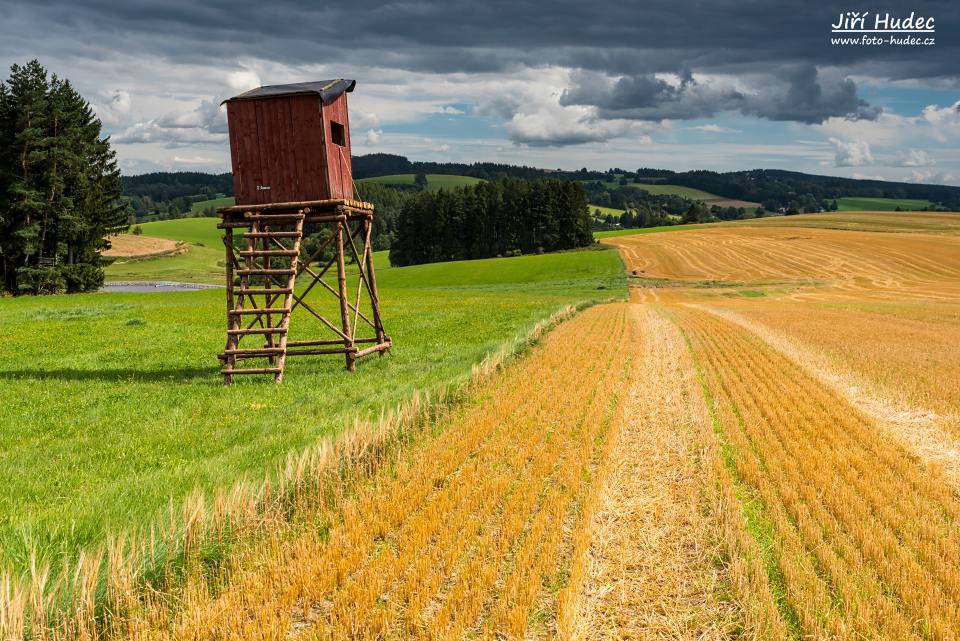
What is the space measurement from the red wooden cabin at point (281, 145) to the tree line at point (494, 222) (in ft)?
309

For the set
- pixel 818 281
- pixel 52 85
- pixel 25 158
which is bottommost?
pixel 818 281

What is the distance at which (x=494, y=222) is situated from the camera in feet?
383

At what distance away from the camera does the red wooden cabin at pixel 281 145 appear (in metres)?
17.0

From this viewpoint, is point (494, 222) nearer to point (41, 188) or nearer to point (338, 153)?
point (41, 188)

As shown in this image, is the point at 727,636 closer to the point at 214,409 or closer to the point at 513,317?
the point at 214,409

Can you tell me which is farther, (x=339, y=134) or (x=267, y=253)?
(x=339, y=134)

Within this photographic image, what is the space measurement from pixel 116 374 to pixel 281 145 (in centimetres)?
690

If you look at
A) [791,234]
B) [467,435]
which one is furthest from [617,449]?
[791,234]

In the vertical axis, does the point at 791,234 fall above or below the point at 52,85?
below

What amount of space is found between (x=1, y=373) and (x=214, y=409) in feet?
24.8

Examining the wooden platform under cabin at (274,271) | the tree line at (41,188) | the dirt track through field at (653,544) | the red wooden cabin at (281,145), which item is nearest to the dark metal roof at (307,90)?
the red wooden cabin at (281,145)

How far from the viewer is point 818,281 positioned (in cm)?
6438

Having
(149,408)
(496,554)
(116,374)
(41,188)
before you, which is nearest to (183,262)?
(41,188)

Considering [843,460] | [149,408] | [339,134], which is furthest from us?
[339,134]
